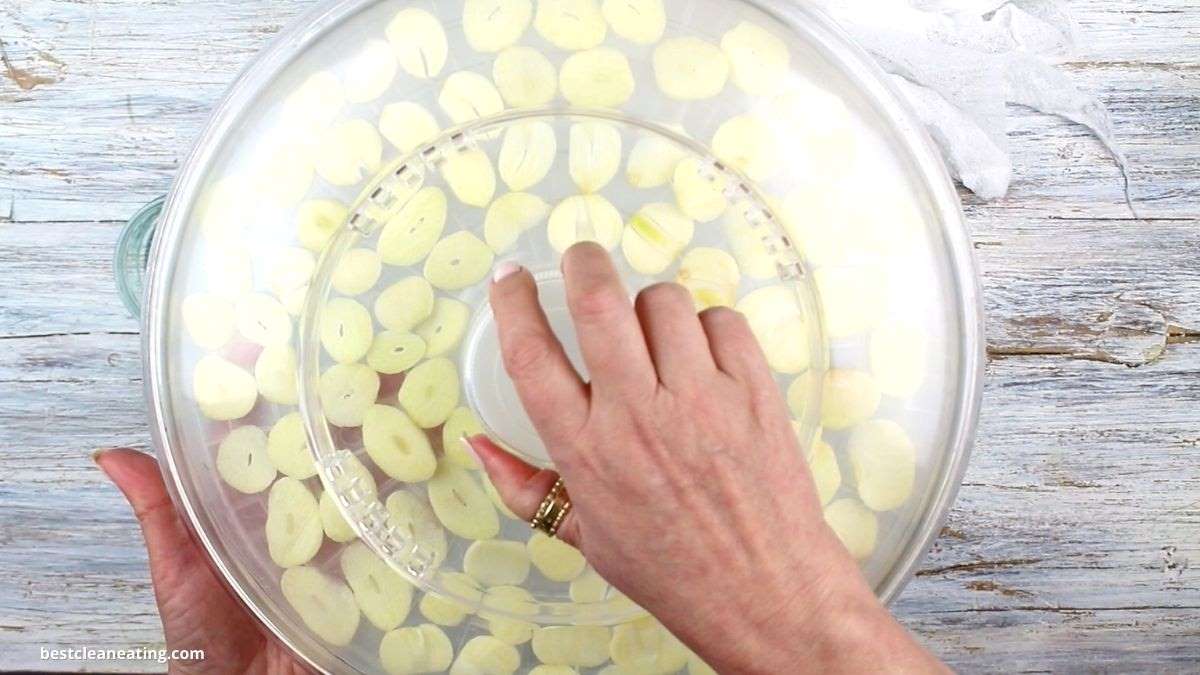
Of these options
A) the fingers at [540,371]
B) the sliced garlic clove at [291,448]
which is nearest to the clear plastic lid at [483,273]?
the sliced garlic clove at [291,448]

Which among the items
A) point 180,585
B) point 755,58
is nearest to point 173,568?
point 180,585

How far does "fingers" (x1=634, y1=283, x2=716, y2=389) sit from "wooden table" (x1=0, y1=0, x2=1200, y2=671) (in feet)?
1.01

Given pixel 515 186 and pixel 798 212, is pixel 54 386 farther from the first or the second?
pixel 798 212

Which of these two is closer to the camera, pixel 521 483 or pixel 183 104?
pixel 521 483

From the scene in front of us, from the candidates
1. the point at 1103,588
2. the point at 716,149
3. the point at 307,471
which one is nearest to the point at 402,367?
the point at 307,471

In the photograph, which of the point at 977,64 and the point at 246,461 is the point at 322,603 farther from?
the point at 977,64

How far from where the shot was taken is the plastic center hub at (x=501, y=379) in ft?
1.32

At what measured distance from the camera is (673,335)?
0.29m

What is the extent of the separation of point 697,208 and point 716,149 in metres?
0.03

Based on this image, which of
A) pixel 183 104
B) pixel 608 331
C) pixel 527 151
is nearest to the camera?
pixel 608 331

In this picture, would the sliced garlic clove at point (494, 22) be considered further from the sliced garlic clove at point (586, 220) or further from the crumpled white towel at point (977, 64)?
the crumpled white towel at point (977, 64)

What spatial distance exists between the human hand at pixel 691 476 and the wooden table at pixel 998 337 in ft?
0.92

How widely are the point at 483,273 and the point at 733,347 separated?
14 centimetres

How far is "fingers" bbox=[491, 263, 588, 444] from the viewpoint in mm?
283
